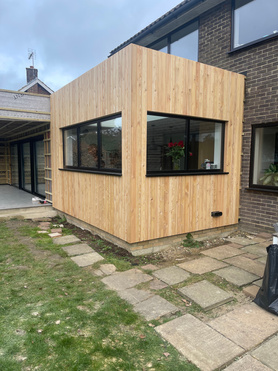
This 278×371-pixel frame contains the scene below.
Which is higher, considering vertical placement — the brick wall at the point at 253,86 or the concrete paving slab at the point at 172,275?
the brick wall at the point at 253,86

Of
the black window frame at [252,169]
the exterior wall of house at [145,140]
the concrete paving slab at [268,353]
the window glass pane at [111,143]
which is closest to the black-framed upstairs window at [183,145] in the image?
A: the exterior wall of house at [145,140]

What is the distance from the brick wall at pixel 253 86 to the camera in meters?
5.34

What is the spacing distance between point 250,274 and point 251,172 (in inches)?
105

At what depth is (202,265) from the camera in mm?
4090

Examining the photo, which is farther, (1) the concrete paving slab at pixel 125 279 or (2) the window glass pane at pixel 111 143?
(2) the window glass pane at pixel 111 143

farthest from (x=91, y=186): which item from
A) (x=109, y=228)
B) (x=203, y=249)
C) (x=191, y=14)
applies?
(x=191, y=14)

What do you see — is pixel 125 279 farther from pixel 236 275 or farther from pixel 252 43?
pixel 252 43

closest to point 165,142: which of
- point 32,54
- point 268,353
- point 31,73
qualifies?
point 268,353

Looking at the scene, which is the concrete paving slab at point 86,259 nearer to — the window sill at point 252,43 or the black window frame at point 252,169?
the black window frame at point 252,169

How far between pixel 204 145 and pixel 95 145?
87.1 inches

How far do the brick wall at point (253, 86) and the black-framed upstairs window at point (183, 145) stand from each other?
2.53 feet

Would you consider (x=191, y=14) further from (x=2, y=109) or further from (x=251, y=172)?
(x=2, y=109)

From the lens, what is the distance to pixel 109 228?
16.5ft

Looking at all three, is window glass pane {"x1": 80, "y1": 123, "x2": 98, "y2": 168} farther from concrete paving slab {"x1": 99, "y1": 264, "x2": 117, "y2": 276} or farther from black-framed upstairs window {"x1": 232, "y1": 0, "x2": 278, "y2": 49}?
black-framed upstairs window {"x1": 232, "y1": 0, "x2": 278, "y2": 49}
